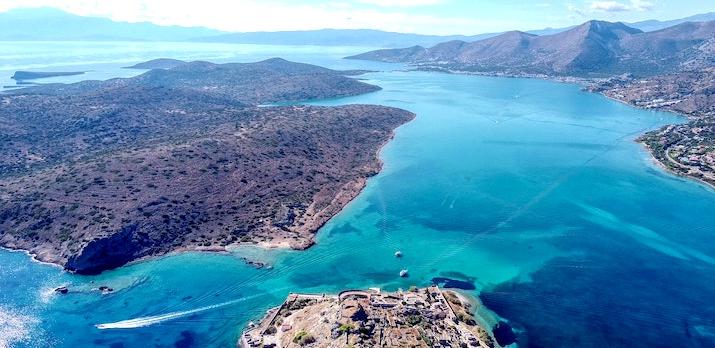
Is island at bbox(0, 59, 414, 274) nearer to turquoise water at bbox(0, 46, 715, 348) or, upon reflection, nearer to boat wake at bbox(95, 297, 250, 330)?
turquoise water at bbox(0, 46, 715, 348)

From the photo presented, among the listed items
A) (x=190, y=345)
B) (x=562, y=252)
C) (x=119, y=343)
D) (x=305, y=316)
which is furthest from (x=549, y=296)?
(x=119, y=343)

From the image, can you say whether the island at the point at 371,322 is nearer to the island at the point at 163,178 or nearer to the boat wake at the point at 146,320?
the boat wake at the point at 146,320

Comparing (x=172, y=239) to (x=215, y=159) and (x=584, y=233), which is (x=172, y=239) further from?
(x=584, y=233)

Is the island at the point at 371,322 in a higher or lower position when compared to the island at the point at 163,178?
lower

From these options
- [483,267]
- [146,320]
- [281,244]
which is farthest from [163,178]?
[483,267]

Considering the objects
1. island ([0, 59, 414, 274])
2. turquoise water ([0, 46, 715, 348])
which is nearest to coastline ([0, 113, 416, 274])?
island ([0, 59, 414, 274])

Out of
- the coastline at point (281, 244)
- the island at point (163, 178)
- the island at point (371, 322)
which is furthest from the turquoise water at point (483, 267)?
the island at point (163, 178)

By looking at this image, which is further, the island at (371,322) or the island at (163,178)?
the island at (163,178)
